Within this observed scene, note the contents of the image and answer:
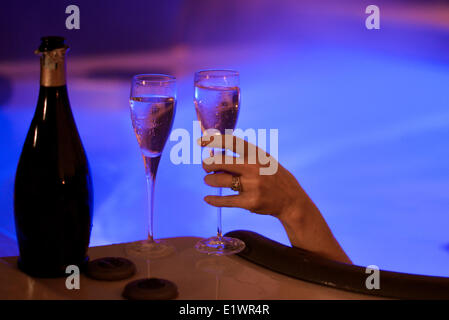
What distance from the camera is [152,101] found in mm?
781

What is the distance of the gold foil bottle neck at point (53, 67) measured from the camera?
0.67 m

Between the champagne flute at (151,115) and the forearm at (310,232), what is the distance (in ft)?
0.77

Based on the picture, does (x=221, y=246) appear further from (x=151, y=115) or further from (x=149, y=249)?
(x=151, y=115)

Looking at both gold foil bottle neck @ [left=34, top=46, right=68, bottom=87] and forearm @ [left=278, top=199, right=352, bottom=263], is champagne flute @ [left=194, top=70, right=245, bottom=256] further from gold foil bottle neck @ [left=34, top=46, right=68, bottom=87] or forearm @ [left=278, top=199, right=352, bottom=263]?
gold foil bottle neck @ [left=34, top=46, right=68, bottom=87]

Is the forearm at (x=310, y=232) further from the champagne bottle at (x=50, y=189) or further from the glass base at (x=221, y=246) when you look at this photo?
the champagne bottle at (x=50, y=189)

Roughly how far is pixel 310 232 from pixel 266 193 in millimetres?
109

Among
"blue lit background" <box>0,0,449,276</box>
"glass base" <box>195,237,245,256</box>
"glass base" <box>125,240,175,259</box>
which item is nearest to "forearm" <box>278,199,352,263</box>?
"glass base" <box>195,237,245,256</box>

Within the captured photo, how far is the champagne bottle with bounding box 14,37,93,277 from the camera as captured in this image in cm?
71

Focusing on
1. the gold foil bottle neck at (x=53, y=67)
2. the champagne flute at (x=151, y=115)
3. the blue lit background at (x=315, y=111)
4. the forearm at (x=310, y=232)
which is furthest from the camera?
the blue lit background at (x=315, y=111)

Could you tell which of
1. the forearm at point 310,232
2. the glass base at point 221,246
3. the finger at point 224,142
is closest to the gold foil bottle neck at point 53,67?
the finger at point 224,142

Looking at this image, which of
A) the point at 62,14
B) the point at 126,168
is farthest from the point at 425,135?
the point at 62,14

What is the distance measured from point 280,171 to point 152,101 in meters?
0.29

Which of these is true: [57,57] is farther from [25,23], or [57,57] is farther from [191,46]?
[191,46]

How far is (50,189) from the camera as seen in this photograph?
0.71m
